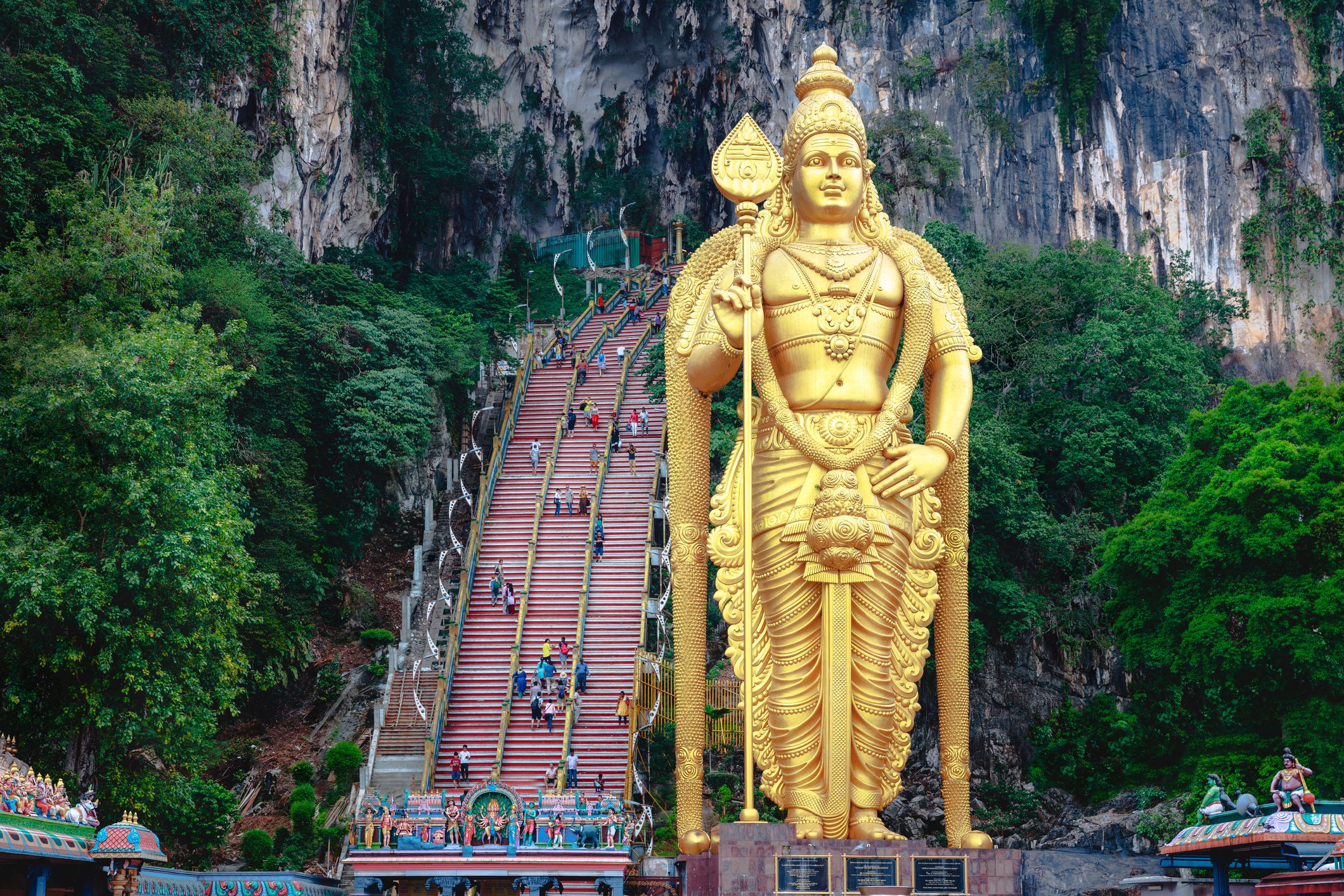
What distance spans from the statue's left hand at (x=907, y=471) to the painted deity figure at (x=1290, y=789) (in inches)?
118

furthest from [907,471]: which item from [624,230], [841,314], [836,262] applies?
[624,230]

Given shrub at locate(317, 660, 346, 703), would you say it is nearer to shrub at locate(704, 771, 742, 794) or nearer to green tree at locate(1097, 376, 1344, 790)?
shrub at locate(704, 771, 742, 794)

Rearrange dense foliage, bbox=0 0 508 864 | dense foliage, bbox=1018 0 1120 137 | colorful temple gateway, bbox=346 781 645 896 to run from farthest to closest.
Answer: dense foliage, bbox=1018 0 1120 137, dense foliage, bbox=0 0 508 864, colorful temple gateway, bbox=346 781 645 896

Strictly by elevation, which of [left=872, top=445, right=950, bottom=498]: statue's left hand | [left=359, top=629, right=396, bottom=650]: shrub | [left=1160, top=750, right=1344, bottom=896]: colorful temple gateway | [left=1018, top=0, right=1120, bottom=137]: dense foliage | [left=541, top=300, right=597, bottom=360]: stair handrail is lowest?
[left=1160, top=750, right=1344, bottom=896]: colorful temple gateway

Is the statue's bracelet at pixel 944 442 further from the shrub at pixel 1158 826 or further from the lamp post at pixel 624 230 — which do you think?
the lamp post at pixel 624 230

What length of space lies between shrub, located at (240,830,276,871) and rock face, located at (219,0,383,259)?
37.1ft

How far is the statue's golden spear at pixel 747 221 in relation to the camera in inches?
416

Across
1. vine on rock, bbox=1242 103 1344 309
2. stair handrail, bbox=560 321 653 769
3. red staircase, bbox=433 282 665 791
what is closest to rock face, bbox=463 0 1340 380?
vine on rock, bbox=1242 103 1344 309

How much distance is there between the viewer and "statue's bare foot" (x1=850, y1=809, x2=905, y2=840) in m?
10.5

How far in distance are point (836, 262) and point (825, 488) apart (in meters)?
1.73

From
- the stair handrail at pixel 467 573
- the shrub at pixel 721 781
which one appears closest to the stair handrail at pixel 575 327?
the stair handrail at pixel 467 573

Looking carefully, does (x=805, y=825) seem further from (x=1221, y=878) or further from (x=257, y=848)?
(x=257, y=848)

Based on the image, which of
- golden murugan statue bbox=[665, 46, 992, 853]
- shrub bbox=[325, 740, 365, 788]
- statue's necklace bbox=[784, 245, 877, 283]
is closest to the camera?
golden murugan statue bbox=[665, 46, 992, 853]

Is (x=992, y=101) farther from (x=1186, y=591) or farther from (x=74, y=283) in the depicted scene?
(x=74, y=283)
